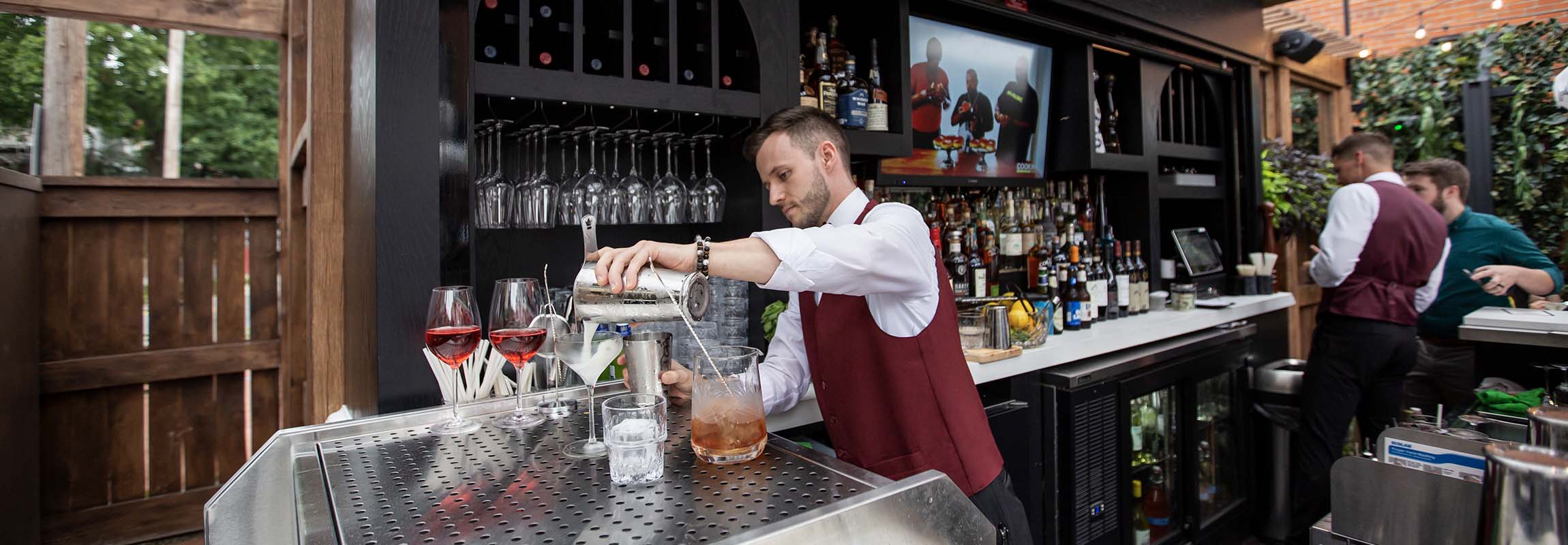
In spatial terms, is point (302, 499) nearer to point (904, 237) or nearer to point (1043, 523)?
point (904, 237)

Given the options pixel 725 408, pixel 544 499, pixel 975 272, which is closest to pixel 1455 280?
pixel 975 272

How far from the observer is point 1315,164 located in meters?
4.88

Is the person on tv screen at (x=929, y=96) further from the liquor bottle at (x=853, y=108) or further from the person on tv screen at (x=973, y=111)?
the liquor bottle at (x=853, y=108)

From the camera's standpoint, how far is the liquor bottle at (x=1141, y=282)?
3.63 metres

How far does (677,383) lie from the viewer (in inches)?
58.8

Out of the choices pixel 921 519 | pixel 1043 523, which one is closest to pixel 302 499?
pixel 921 519

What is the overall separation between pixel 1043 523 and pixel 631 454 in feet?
6.31

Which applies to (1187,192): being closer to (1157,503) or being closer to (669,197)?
(1157,503)

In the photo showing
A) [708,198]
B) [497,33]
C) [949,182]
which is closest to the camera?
[497,33]

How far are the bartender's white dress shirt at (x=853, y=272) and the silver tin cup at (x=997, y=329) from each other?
3.13ft

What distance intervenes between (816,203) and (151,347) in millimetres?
3456

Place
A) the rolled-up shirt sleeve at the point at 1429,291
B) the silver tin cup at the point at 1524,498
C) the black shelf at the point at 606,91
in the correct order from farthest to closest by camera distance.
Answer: the rolled-up shirt sleeve at the point at 1429,291, the black shelf at the point at 606,91, the silver tin cup at the point at 1524,498

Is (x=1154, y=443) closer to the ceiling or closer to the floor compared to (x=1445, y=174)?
closer to the floor

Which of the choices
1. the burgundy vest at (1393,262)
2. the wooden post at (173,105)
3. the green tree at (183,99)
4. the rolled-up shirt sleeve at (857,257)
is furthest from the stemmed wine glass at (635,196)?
the wooden post at (173,105)
